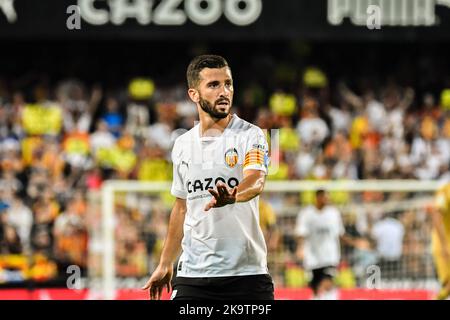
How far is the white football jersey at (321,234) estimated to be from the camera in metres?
12.3

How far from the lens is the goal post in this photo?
40.8 ft

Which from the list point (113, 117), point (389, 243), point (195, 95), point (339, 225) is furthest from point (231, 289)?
point (113, 117)

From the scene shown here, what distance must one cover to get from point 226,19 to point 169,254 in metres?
11.1

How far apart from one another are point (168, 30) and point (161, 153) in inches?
89.3

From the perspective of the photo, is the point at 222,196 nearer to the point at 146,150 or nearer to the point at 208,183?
the point at 208,183

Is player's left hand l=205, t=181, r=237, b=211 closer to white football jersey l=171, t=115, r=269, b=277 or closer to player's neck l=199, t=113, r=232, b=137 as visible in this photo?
white football jersey l=171, t=115, r=269, b=277

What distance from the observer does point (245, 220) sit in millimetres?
5305

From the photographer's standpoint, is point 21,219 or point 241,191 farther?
point 21,219

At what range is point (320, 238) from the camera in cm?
1252

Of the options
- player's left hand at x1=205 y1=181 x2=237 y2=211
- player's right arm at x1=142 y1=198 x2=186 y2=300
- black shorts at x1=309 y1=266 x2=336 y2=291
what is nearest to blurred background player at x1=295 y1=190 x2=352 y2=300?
black shorts at x1=309 y1=266 x2=336 y2=291

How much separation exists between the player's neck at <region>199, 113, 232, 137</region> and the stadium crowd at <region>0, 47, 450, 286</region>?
7.00m
